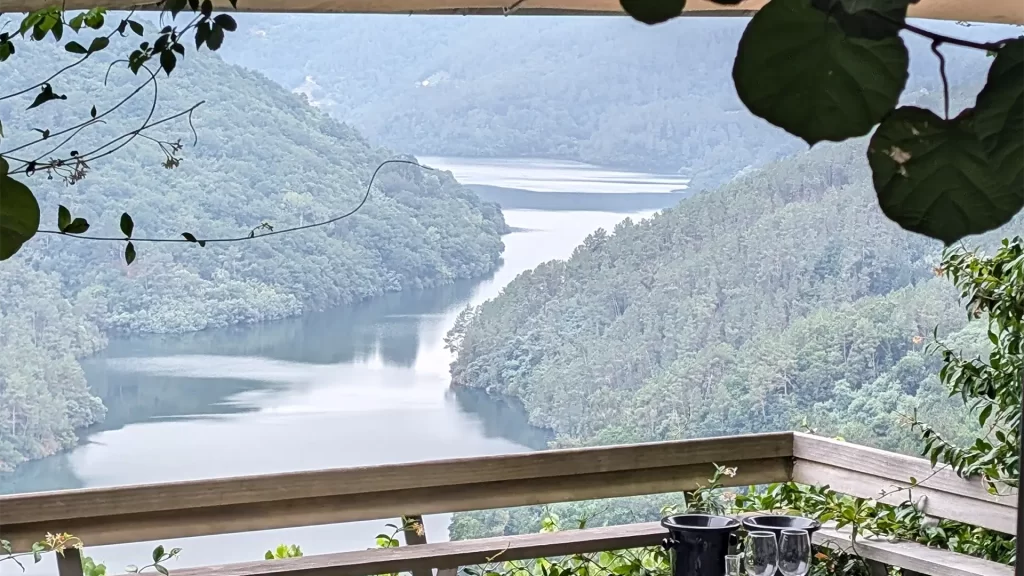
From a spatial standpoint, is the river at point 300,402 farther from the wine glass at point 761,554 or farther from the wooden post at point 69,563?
the wine glass at point 761,554

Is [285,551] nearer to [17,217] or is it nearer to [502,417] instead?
[502,417]

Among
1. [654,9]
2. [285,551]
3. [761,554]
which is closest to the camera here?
[654,9]

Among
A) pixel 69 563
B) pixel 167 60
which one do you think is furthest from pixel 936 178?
pixel 69 563

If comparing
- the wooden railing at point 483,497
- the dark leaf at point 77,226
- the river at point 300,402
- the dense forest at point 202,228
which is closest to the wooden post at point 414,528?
the wooden railing at point 483,497

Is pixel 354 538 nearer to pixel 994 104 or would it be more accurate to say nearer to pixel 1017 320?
pixel 1017 320

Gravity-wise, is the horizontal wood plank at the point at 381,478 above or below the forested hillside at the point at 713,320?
below
